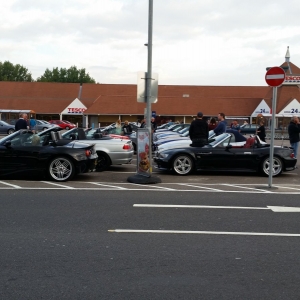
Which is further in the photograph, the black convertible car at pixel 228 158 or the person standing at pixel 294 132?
the person standing at pixel 294 132

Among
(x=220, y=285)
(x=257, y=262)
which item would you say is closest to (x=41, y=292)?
(x=220, y=285)

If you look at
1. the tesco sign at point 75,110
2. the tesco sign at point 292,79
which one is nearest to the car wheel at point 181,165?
the tesco sign at point 75,110

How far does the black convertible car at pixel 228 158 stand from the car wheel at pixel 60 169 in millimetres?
2885

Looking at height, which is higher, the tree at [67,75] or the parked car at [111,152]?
the tree at [67,75]

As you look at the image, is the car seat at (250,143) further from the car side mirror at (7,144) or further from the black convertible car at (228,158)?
the car side mirror at (7,144)

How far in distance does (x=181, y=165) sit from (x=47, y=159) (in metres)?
3.73

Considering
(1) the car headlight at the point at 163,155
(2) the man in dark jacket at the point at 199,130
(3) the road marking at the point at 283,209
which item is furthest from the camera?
(2) the man in dark jacket at the point at 199,130

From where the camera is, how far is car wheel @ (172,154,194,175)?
45.6 ft

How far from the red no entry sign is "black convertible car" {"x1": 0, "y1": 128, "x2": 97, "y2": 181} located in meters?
4.72

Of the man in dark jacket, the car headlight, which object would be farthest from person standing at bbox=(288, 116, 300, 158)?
the car headlight

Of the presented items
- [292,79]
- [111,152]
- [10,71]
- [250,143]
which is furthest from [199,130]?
[10,71]

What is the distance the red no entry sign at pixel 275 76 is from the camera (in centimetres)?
1130

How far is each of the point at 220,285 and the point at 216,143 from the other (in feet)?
30.5

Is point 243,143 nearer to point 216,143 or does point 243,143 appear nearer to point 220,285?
point 216,143
